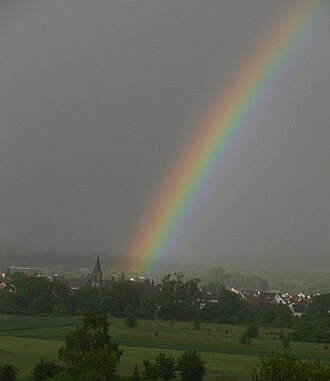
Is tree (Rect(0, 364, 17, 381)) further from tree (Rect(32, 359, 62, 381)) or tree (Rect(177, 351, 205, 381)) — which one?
tree (Rect(177, 351, 205, 381))

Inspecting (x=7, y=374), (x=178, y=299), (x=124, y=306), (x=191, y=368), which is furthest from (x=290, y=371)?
(x=178, y=299)

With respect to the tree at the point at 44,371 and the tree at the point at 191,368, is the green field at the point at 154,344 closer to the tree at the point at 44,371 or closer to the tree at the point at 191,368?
the tree at the point at 44,371

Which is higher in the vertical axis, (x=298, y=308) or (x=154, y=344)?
(x=298, y=308)

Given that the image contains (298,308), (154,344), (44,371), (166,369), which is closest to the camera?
(44,371)

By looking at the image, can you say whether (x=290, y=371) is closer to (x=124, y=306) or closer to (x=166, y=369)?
(x=166, y=369)

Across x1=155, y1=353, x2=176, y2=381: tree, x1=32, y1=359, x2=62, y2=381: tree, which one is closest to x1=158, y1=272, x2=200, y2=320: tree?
x1=155, y1=353, x2=176, y2=381: tree

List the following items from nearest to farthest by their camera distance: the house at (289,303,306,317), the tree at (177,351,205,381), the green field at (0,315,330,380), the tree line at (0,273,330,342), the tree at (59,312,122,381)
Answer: the tree at (59,312,122,381)
the tree at (177,351,205,381)
the green field at (0,315,330,380)
the tree line at (0,273,330,342)
the house at (289,303,306,317)
